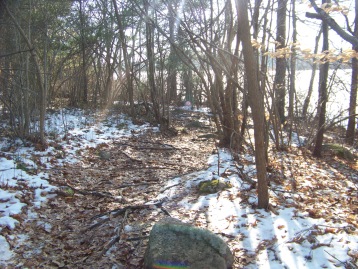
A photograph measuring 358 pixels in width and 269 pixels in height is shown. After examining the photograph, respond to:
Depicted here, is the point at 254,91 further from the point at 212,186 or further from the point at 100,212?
the point at 100,212

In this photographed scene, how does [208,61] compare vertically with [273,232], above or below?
above

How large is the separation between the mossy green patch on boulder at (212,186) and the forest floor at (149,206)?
105mm

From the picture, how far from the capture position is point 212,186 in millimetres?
5438

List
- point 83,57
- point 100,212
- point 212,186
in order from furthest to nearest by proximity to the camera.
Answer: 1. point 83,57
2. point 212,186
3. point 100,212

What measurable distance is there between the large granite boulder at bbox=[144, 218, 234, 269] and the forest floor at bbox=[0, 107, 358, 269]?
0.83ft

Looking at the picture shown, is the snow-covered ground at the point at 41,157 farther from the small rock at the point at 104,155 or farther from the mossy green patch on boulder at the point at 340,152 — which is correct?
the mossy green patch on boulder at the point at 340,152

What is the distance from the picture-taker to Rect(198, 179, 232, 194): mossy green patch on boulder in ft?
17.7

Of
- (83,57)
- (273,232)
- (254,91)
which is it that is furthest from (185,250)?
(83,57)

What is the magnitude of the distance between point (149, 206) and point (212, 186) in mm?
1233

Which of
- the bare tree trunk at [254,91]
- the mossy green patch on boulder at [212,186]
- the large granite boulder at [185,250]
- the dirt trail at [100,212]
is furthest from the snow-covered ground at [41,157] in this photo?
the bare tree trunk at [254,91]

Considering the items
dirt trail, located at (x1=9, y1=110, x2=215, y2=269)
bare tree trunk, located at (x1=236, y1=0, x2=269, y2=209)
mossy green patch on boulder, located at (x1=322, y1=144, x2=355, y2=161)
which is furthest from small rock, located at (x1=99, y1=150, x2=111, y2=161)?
mossy green patch on boulder, located at (x1=322, y1=144, x2=355, y2=161)

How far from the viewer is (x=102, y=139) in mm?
9414

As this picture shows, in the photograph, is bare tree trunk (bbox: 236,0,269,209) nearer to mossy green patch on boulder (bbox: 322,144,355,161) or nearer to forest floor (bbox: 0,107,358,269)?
forest floor (bbox: 0,107,358,269)

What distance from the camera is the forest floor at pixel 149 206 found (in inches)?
139
